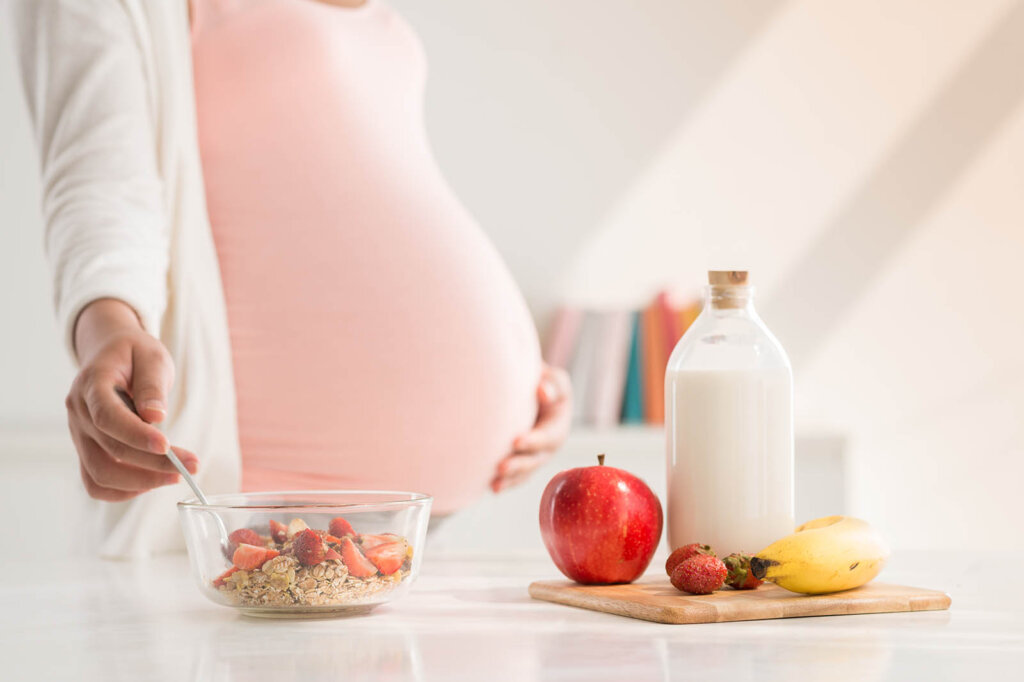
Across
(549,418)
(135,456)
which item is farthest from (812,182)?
(135,456)

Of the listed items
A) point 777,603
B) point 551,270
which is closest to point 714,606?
point 777,603

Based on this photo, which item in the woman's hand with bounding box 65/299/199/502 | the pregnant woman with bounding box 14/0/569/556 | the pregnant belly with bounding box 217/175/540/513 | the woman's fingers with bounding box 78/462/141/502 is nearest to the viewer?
the woman's hand with bounding box 65/299/199/502

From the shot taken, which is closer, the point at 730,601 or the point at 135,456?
the point at 730,601

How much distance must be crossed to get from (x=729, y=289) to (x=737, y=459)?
5.0 inches

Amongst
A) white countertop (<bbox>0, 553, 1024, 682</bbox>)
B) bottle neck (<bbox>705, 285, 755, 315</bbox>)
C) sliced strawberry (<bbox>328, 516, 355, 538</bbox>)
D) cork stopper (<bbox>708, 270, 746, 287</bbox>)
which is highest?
cork stopper (<bbox>708, 270, 746, 287</bbox>)

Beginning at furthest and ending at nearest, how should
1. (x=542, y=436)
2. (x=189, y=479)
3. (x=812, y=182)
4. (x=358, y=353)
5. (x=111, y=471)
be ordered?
(x=812, y=182)
(x=542, y=436)
(x=358, y=353)
(x=111, y=471)
(x=189, y=479)

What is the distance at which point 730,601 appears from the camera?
2.36 feet

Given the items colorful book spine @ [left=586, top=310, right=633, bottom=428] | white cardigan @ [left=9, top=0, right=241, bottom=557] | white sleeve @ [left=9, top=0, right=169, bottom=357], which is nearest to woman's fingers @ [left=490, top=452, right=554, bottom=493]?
white cardigan @ [left=9, top=0, right=241, bottom=557]

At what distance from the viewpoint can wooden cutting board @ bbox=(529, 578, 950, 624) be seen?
706mm

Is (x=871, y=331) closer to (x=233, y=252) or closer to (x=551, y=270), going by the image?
(x=551, y=270)

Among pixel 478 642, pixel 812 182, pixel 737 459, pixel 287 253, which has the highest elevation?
pixel 812 182

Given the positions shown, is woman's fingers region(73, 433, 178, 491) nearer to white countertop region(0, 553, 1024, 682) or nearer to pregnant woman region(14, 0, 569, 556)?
white countertop region(0, 553, 1024, 682)

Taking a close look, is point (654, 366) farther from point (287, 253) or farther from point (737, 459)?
point (737, 459)

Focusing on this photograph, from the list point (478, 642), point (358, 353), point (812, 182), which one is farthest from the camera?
point (812, 182)
